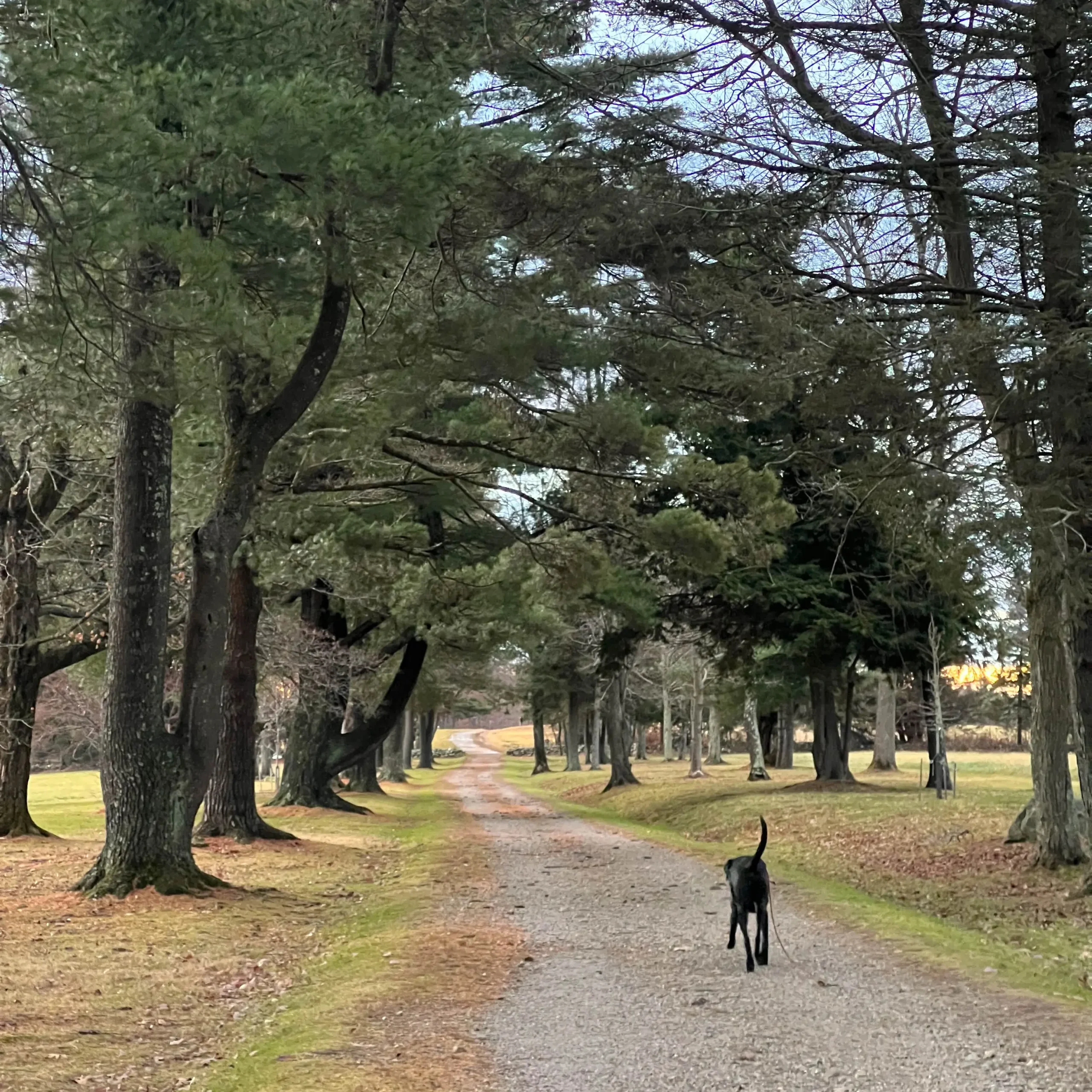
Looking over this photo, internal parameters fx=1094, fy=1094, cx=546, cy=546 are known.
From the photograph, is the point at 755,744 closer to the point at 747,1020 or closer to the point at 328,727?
the point at 328,727

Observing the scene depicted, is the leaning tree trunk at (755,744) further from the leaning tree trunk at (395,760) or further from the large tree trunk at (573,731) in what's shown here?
the leaning tree trunk at (395,760)

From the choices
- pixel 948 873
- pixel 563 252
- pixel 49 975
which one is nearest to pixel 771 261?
pixel 563 252

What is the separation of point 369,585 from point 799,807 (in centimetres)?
868

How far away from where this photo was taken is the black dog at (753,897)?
702cm

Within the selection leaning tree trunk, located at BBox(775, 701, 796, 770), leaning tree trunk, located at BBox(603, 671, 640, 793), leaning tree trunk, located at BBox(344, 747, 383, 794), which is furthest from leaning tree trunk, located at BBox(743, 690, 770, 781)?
leaning tree trunk, located at BBox(344, 747, 383, 794)

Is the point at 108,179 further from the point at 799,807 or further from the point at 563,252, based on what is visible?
the point at 799,807

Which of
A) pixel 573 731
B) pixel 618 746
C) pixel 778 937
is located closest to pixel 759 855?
pixel 778 937

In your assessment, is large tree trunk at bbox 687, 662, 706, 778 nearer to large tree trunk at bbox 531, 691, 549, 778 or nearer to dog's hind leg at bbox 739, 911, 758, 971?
large tree trunk at bbox 531, 691, 549, 778

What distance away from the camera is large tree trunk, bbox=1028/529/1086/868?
1174 centimetres

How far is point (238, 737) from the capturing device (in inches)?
664

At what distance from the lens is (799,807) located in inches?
778

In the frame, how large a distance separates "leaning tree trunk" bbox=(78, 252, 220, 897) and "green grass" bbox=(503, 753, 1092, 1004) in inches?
226

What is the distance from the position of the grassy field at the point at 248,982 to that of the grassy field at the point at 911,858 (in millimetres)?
3484

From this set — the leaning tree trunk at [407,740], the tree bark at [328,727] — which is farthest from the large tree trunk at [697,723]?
the leaning tree trunk at [407,740]
